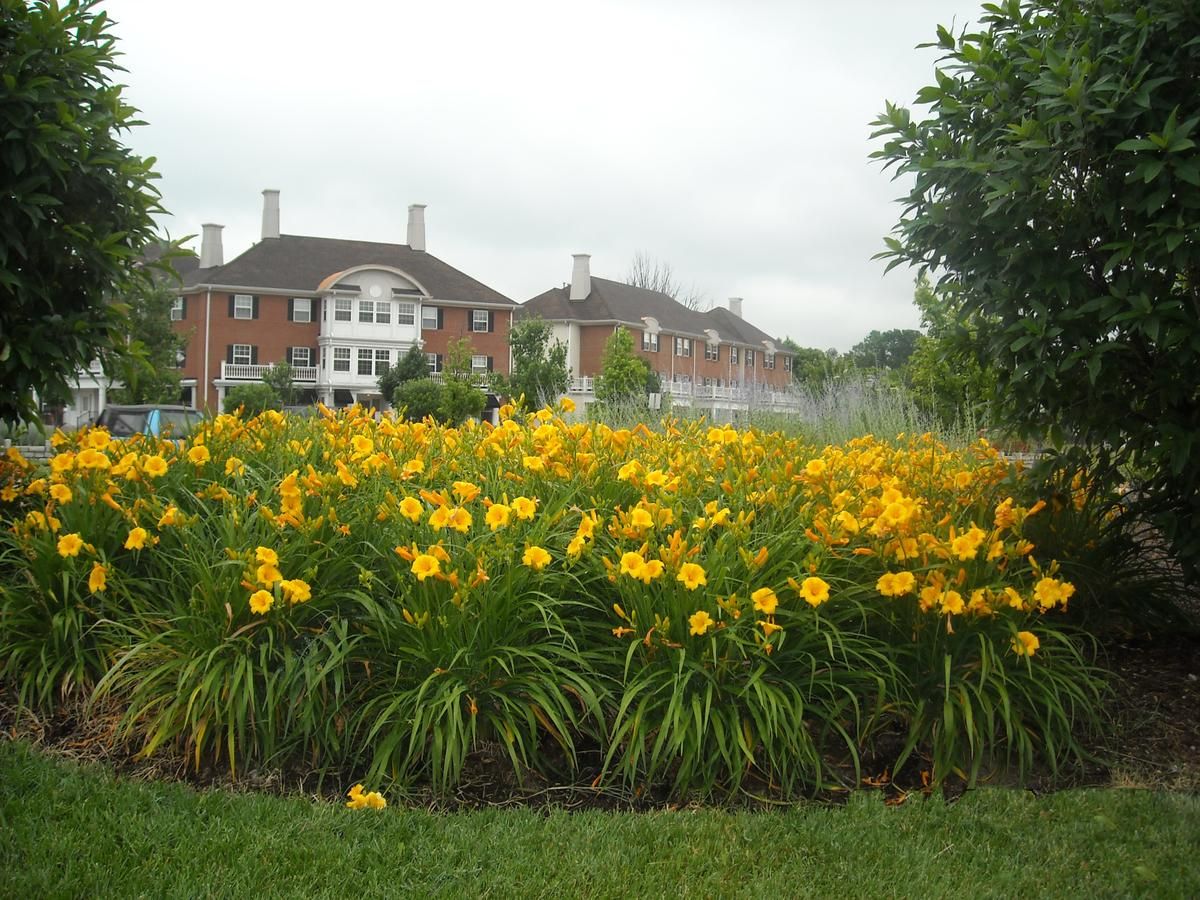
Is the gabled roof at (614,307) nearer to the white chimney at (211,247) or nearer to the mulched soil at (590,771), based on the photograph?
the white chimney at (211,247)

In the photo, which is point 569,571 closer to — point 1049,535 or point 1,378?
point 1049,535

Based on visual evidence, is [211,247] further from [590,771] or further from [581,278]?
[590,771]

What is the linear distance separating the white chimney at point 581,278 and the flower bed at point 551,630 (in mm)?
48214

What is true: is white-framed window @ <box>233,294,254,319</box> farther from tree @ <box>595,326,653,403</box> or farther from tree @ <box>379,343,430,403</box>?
tree @ <box>595,326,653,403</box>

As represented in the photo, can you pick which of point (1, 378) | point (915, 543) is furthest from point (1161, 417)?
point (1, 378)

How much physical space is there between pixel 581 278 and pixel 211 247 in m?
17.1

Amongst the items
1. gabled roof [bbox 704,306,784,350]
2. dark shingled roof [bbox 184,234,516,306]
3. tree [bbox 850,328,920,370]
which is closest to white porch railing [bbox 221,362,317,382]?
dark shingled roof [bbox 184,234,516,306]

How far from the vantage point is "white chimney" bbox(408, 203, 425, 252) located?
5031 cm

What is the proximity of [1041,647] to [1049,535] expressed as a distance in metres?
0.99

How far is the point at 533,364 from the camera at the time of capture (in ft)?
111

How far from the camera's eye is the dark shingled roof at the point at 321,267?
45625mm

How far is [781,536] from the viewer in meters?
4.04

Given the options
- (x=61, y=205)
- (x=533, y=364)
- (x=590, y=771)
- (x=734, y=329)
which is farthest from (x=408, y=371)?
(x=590, y=771)

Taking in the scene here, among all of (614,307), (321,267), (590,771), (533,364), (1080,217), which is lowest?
(590,771)
